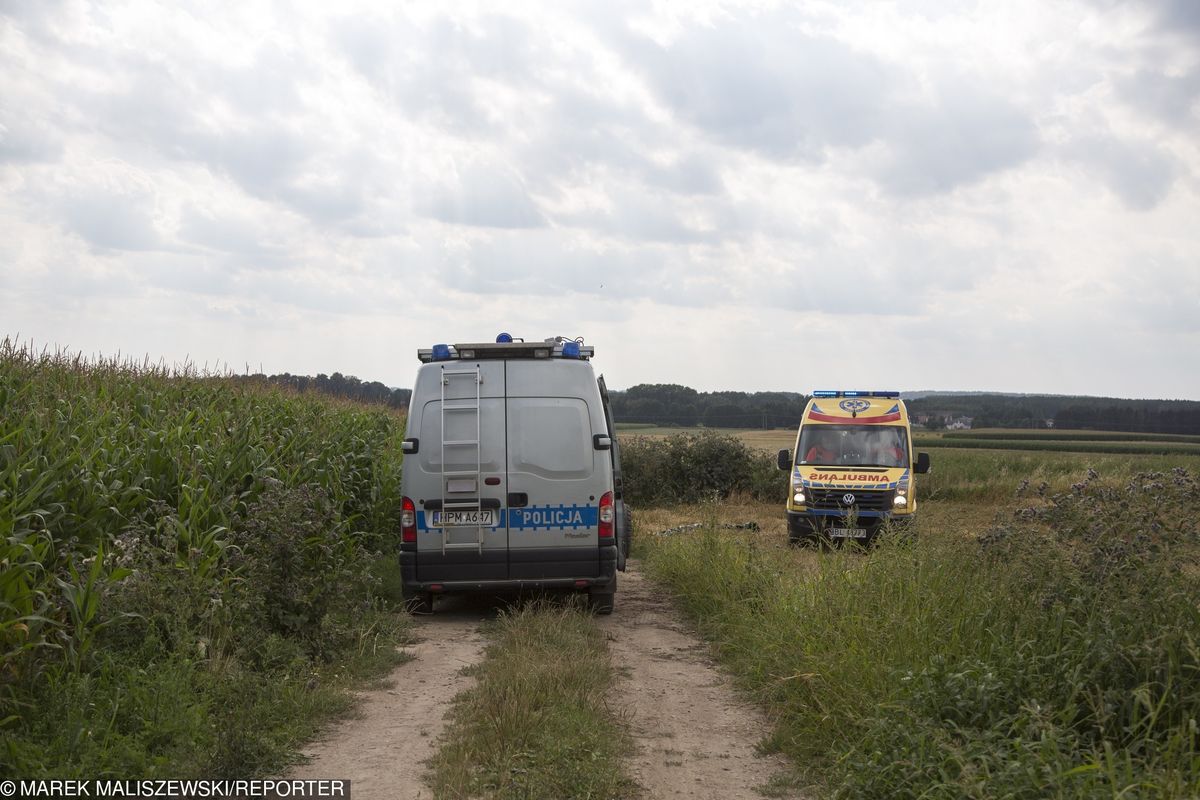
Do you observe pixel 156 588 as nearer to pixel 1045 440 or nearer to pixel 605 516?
pixel 605 516

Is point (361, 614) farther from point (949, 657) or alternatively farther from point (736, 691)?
point (949, 657)

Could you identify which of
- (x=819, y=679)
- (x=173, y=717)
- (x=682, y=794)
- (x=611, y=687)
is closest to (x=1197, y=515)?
(x=819, y=679)

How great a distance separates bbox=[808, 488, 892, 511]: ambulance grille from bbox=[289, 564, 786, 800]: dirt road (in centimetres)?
705

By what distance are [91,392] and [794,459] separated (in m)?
11.2

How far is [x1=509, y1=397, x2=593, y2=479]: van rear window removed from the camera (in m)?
10.2

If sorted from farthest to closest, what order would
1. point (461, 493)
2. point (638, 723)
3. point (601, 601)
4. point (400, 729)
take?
point (601, 601) → point (461, 493) → point (638, 723) → point (400, 729)

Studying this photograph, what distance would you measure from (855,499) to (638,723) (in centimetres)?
1066

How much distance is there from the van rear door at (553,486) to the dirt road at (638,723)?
0.82 m

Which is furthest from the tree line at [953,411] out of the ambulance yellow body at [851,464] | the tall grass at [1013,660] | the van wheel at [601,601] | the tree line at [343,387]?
the tall grass at [1013,660]

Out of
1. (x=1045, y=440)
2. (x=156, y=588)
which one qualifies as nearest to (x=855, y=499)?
(x=156, y=588)

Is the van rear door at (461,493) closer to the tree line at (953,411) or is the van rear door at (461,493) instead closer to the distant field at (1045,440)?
the distant field at (1045,440)

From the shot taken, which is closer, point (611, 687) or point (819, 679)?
point (819, 679)

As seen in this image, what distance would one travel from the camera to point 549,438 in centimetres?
1026

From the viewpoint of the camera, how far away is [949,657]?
598 centimetres
